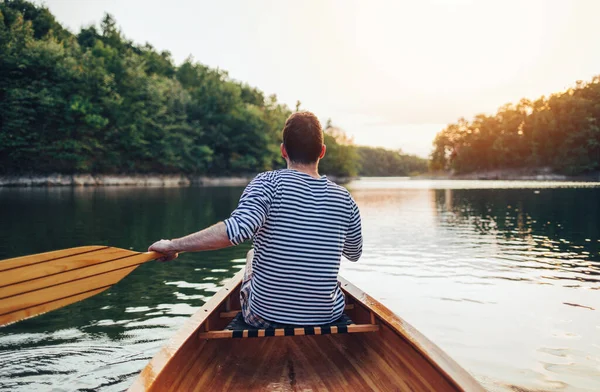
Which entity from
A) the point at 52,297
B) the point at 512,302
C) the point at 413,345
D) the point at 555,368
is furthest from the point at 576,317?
the point at 52,297

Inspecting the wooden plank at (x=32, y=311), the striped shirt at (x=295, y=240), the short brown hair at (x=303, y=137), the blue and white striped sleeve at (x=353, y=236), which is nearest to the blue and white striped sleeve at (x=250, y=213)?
the striped shirt at (x=295, y=240)

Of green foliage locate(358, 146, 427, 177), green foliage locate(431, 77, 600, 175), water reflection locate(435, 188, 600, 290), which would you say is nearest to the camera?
water reflection locate(435, 188, 600, 290)

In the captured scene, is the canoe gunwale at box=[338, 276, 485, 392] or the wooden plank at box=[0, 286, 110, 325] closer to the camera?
the canoe gunwale at box=[338, 276, 485, 392]

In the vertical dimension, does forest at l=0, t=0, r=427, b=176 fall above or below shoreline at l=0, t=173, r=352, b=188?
above

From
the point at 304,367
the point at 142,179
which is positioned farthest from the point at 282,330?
the point at 142,179

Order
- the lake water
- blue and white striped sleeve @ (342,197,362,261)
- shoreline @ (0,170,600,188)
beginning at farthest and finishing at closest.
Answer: shoreline @ (0,170,600,188), the lake water, blue and white striped sleeve @ (342,197,362,261)

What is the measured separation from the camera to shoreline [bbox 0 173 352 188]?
42250mm

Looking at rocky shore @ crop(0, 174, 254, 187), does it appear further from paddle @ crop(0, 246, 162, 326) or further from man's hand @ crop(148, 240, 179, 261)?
man's hand @ crop(148, 240, 179, 261)

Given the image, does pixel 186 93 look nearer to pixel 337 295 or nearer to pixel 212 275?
pixel 212 275

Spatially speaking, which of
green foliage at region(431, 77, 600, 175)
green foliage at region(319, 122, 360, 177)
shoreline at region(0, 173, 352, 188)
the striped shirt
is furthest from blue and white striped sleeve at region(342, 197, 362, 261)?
green foliage at region(319, 122, 360, 177)

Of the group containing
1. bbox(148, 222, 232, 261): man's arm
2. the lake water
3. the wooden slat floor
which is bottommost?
the lake water

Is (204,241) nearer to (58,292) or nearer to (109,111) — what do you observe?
(58,292)

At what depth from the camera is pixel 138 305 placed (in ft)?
20.4

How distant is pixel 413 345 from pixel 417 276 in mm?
5507
